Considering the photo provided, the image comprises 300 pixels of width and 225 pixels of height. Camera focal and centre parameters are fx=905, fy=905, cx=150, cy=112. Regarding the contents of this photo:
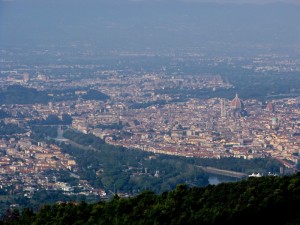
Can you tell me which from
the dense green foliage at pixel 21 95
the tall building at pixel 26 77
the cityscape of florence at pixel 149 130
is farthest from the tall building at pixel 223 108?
the tall building at pixel 26 77

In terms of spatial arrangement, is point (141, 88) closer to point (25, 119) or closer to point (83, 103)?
point (83, 103)

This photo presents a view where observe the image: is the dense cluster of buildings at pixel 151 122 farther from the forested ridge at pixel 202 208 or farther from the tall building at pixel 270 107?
the forested ridge at pixel 202 208

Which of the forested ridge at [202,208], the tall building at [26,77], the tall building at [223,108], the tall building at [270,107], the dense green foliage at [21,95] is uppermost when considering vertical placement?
the forested ridge at [202,208]

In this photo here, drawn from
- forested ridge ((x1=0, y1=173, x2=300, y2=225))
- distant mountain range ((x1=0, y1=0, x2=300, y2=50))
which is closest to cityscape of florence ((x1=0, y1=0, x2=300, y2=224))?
forested ridge ((x1=0, y1=173, x2=300, y2=225))

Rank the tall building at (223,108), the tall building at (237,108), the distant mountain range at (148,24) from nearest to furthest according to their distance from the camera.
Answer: the tall building at (223,108)
the tall building at (237,108)
the distant mountain range at (148,24)

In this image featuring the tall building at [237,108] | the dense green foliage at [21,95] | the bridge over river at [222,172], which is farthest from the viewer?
the dense green foliage at [21,95]

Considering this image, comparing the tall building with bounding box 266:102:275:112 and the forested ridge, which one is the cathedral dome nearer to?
the tall building with bounding box 266:102:275:112

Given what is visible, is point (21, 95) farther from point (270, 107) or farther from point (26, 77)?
point (270, 107)

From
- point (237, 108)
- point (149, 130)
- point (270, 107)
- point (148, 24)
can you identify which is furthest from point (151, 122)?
point (148, 24)

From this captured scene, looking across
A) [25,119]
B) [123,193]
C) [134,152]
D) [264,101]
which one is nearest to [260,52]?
[264,101]
